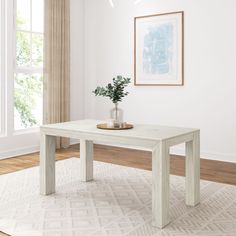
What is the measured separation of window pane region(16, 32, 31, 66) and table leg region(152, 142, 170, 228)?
3244mm

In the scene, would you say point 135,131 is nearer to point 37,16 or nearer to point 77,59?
point 37,16

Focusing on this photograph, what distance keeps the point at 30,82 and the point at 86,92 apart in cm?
110

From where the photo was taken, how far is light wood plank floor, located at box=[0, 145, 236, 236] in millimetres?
3945

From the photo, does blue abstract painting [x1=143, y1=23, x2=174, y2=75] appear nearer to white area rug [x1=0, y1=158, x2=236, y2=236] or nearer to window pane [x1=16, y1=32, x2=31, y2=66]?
window pane [x1=16, y1=32, x2=31, y2=66]

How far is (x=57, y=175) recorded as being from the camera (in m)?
3.83

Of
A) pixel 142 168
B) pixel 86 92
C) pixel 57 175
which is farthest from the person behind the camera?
pixel 86 92

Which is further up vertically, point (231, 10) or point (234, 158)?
point (231, 10)

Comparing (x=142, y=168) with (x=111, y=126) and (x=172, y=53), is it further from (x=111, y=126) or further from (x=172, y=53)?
(x=172, y=53)

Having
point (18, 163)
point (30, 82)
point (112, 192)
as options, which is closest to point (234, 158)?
point (112, 192)

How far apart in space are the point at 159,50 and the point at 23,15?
2068 mm

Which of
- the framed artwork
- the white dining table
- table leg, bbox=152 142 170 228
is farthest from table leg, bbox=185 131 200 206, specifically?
the framed artwork

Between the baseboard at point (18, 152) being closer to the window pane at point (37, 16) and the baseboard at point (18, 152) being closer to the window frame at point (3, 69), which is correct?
the window frame at point (3, 69)

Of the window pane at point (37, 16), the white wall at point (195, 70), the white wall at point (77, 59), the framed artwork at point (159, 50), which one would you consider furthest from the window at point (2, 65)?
the framed artwork at point (159, 50)

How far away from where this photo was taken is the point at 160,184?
7.91ft
